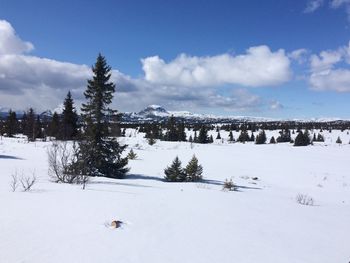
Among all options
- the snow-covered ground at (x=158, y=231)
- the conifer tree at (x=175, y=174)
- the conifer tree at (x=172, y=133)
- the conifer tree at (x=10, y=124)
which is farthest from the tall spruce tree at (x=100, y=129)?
the conifer tree at (x=172, y=133)

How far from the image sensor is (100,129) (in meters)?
24.6

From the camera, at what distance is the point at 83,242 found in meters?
6.48

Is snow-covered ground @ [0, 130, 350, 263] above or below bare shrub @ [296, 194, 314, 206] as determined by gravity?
above

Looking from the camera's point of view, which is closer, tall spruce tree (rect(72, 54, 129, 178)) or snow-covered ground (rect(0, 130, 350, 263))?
snow-covered ground (rect(0, 130, 350, 263))

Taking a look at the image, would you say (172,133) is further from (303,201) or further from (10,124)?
(303,201)

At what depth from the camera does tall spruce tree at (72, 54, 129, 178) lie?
24.1 meters

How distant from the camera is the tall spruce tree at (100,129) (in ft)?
79.1

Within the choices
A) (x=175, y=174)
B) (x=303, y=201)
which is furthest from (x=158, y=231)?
(x=175, y=174)

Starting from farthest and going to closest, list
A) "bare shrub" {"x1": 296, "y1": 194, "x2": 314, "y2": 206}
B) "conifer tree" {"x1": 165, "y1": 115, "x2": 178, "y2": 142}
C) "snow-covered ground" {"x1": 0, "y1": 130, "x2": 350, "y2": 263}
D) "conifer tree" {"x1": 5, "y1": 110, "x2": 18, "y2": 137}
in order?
"conifer tree" {"x1": 165, "y1": 115, "x2": 178, "y2": 142}
"conifer tree" {"x1": 5, "y1": 110, "x2": 18, "y2": 137}
"bare shrub" {"x1": 296, "y1": 194, "x2": 314, "y2": 206}
"snow-covered ground" {"x1": 0, "y1": 130, "x2": 350, "y2": 263}

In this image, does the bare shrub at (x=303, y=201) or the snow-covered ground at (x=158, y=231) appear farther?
the bare shrub at (x=303, y=201)

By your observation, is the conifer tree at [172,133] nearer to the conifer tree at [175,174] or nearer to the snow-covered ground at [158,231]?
the conifer tree at [175,174]

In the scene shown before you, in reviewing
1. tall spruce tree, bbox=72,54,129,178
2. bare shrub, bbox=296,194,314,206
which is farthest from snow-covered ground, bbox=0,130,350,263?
tall spruce tree, bbox=72,54,129,178

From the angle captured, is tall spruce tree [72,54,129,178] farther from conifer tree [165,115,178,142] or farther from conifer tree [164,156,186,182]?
conifer tree [165,115,178,142]

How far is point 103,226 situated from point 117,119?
1853 centimetres
